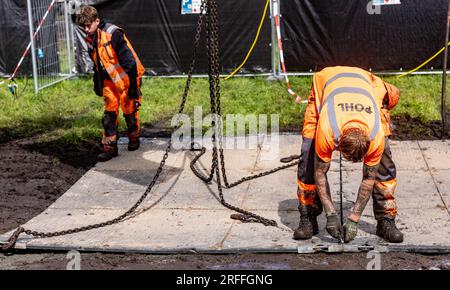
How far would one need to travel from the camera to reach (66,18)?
15.5 m

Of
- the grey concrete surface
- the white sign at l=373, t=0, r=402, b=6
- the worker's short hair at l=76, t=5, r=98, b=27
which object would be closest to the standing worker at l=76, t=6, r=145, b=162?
the worker's short hair at l=76, t=5, r=98, b=27

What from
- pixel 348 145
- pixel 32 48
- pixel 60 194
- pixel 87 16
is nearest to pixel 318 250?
pixel 348 145

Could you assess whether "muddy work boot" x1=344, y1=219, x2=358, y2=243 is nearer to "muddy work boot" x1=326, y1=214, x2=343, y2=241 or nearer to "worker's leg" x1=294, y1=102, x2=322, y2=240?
"muddy work boot" x1=326, y1=214, x2=343, y2=241

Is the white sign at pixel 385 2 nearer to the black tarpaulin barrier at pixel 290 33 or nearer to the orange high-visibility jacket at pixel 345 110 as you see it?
the black tarpaulin barrier at pixel 290 33

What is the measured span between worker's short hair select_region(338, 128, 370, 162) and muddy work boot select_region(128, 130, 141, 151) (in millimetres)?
4871

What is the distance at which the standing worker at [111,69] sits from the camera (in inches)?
385

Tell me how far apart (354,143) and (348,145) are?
0.05 meters

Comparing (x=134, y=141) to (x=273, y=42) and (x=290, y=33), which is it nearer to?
(x=273, y=42)

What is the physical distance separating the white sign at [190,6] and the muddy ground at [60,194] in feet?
12.7

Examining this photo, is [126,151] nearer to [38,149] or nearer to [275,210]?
[38,149]

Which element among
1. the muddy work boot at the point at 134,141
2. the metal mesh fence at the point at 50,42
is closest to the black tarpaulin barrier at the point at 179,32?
the metal mesh fence at the point at 50,42

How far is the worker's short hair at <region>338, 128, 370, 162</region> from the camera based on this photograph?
6117 millimetres

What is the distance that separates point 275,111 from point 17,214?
5.24 metres
